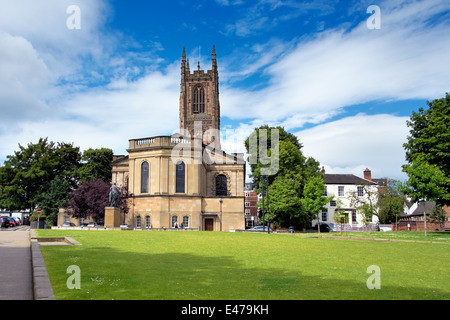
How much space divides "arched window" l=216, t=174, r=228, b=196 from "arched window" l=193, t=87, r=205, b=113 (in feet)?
94.6

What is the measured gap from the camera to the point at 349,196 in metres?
64.9

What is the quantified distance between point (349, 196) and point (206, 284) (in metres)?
61.7

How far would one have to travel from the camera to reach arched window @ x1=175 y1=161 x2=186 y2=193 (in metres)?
50.0

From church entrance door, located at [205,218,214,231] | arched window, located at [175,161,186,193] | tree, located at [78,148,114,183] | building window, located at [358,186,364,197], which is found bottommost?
church entrance door, located at [205,218,214,231]

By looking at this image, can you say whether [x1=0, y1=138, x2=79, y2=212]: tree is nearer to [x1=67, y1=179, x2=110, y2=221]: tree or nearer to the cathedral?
[x1=67, y1=179, x2=110, y2=221]: tree

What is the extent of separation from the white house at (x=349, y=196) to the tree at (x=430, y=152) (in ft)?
77.7

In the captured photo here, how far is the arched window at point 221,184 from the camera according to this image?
5988 centimetres

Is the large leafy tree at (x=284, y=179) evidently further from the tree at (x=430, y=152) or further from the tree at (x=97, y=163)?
the tree at (x=97, y=163)

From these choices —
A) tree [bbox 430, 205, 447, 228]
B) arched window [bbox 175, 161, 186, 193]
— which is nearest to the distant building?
tree [bbox 430, 205, 447, 228]

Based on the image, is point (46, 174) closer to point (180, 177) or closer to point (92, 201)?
point (92, 201)

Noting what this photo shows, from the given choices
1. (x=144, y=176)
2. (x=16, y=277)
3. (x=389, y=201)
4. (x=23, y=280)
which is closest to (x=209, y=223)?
(x=144, y=176)

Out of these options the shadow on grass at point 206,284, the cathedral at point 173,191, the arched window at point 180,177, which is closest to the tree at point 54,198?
the cathedral at point 173,191

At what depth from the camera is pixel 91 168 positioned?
6550 cm

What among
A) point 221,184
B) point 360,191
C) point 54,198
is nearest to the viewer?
point 54,198
